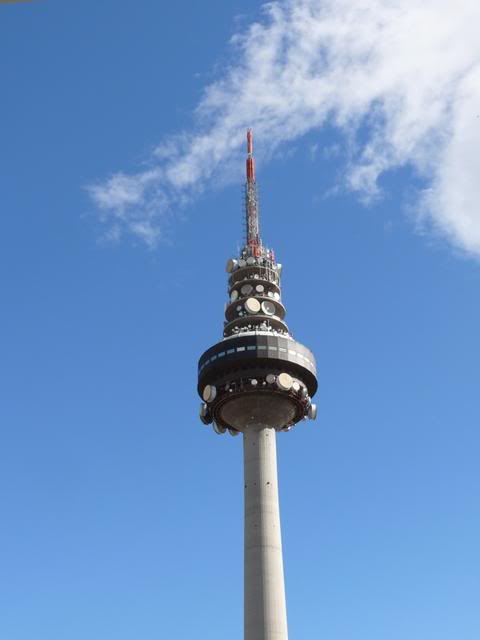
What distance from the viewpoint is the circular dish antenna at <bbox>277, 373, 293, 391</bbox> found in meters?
87.2

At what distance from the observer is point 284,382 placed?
87500mm

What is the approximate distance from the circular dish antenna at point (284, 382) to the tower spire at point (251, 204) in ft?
79.2

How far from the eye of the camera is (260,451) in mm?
86312

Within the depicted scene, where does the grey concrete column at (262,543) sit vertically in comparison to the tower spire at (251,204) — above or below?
below

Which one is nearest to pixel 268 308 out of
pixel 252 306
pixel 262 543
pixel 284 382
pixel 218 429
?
pixel 252 306

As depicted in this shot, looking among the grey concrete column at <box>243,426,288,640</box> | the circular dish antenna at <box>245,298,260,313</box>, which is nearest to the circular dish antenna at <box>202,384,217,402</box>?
the grey concrete column at <box>243,426,288,640</box>

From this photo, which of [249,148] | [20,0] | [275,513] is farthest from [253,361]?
[20,0]

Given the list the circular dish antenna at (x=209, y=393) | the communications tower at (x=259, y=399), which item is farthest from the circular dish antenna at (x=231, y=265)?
the circular dish antenna at (x=209, y=393)

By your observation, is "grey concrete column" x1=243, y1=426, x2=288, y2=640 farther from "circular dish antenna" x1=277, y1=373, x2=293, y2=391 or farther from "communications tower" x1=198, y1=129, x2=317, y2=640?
"circular dish antenna" x1=277, y1=373, x2=293, y2=391

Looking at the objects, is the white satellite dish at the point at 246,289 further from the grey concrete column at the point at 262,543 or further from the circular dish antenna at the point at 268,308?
the grey concrete column at the point at 262,543

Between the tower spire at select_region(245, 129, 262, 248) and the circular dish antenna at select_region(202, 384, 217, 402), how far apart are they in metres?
24.1

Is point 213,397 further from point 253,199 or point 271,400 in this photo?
point 253,199

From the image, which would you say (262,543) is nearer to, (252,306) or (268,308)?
(252,306)

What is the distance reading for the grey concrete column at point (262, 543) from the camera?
7681 cm
